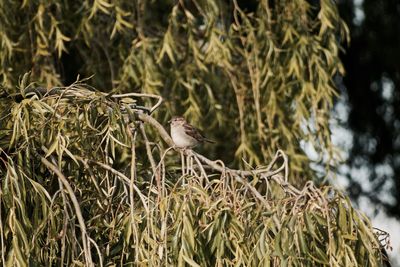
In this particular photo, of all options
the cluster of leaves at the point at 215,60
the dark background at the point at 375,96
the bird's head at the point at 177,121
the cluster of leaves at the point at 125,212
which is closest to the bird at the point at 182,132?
the bird's head at the point at 177,121

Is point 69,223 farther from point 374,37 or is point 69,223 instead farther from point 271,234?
point 374,37

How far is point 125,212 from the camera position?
12.4ft

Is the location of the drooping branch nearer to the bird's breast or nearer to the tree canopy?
the tree canopy

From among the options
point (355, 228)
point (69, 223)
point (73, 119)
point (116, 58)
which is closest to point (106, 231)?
point (69, 223)

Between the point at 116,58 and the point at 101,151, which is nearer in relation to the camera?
the point at 101,151

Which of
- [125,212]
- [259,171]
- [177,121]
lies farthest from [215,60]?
[125,212]

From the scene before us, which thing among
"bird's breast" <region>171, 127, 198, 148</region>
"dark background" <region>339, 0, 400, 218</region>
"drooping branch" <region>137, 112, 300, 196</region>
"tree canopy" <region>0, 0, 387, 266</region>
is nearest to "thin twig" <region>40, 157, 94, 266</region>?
"tree canopy" <region>0, 0, 387, 266</region>

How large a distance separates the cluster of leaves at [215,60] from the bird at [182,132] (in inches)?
6.7

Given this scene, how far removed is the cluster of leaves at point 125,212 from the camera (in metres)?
3.49

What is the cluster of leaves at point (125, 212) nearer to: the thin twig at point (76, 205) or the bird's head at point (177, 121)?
the thin twig at point (76, 205)

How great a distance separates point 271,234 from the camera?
3.64 m

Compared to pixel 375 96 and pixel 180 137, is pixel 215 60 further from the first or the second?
pixel 375 96

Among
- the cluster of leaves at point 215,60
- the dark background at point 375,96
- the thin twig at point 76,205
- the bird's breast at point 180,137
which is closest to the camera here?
the thin twig at point 76,205

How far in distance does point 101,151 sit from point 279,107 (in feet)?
8.42
